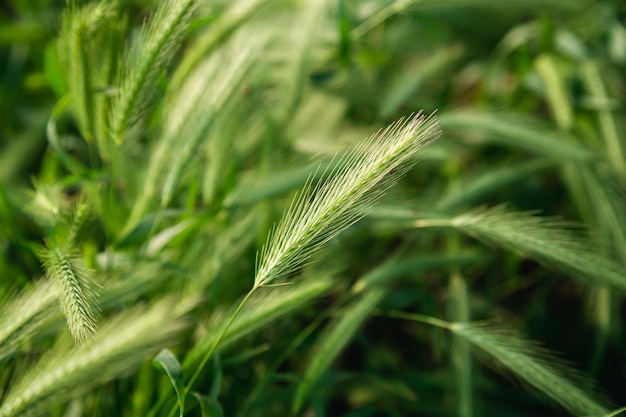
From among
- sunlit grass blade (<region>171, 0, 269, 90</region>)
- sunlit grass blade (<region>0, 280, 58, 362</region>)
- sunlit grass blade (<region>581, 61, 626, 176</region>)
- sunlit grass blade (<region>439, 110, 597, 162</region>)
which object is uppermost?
sunlit grass blade (<region>171, 0, 269, 90</region>)

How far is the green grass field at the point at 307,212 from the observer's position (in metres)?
0.87

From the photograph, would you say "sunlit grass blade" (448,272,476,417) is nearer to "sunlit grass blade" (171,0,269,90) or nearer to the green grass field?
the green grass field

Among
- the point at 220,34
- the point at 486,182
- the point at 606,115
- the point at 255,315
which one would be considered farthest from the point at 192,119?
the point at 606,115

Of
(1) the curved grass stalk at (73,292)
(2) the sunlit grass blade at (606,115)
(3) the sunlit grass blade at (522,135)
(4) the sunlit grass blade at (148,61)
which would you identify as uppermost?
(4) the sunlit grass blade at (148,61)

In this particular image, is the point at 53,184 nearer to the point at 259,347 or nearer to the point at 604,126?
the point at 259,347

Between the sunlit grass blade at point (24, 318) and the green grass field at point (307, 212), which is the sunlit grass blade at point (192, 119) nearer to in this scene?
the green grass field at point (307, 212)

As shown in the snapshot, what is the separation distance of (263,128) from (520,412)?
2.82 feet

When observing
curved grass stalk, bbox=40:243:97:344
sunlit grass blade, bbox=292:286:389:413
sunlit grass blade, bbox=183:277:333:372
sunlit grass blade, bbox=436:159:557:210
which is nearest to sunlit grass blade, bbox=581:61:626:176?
sunlit grass blade, bbox=436:159:557:210

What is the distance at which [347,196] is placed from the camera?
0.69 metres

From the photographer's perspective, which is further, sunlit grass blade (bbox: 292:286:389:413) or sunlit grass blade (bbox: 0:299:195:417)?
sunlit grass blade (bbox: 292:286:389:413)

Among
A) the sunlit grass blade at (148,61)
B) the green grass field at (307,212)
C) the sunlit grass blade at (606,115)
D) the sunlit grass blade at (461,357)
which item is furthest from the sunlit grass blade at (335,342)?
the sunlit grass blade at (606,115)

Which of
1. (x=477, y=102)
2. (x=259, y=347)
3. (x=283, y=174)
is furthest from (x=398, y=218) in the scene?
(x=477, y=102)

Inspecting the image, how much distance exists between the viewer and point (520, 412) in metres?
1.34

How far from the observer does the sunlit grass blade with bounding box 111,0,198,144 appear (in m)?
0.83
